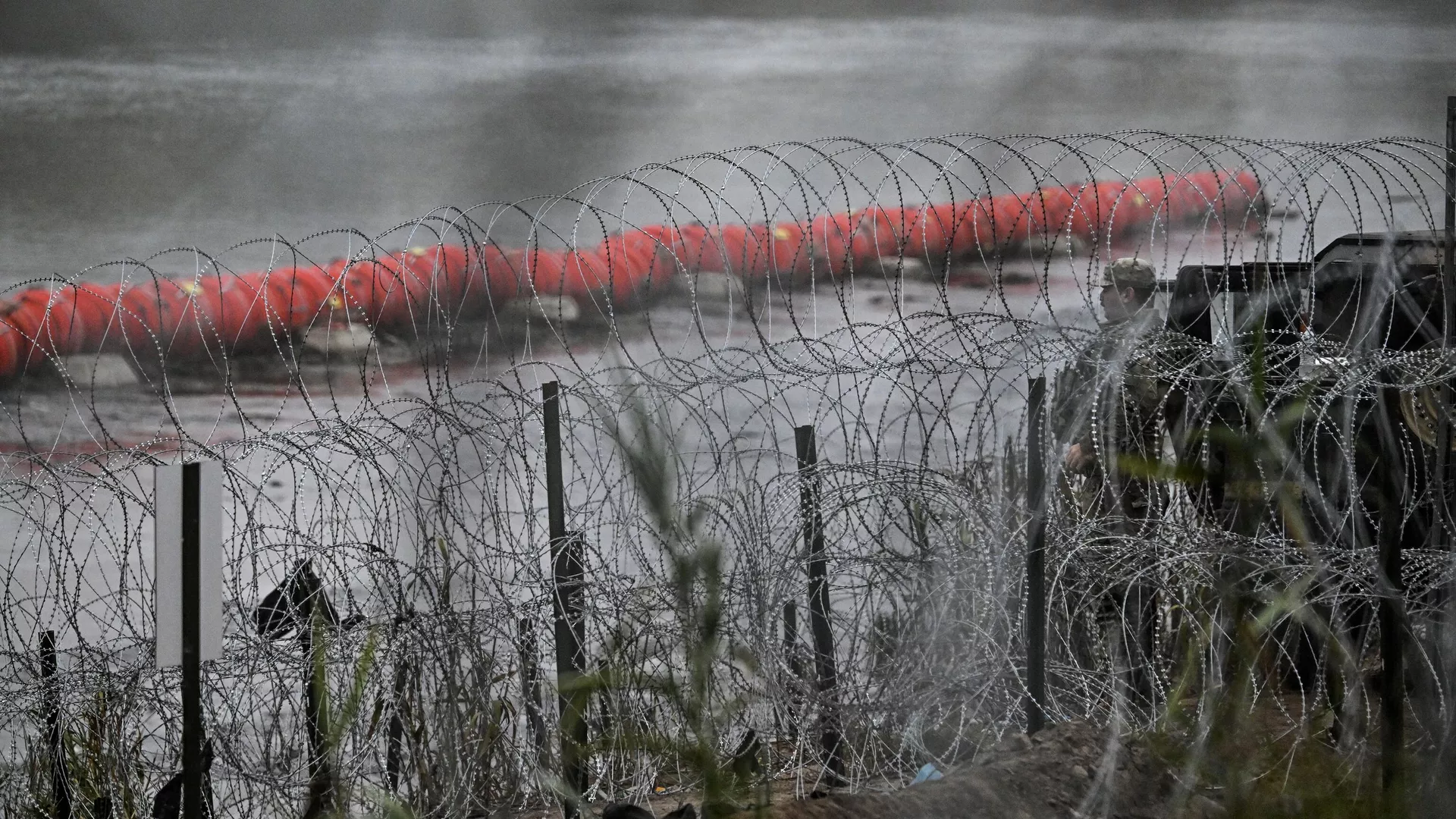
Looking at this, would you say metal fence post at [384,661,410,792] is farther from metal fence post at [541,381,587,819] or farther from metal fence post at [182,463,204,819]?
metal fence post at [182,463,204,819]

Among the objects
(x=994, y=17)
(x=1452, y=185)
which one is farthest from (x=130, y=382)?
(x=1452, y=185)

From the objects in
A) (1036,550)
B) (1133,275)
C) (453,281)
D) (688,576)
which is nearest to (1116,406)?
(1036,550)

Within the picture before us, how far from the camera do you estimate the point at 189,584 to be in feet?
8.55

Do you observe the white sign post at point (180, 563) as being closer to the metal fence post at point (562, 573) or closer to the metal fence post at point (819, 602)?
the metal fence post at point (562, 573)

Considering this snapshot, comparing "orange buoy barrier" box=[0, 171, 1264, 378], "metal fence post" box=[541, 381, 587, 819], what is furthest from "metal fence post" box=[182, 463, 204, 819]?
"orange buoy barrier" box=[0, 171, 1264, 378]

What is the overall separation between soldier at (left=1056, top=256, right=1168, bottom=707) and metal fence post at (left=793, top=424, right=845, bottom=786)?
0.69 meters

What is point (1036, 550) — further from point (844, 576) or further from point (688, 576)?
point (688, 576)

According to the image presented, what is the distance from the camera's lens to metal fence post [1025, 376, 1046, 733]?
3227 mm

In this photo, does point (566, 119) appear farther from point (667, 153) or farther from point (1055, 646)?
point (1055, 646)

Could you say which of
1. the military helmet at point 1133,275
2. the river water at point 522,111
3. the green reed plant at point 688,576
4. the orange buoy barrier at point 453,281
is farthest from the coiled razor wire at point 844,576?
the river water at point 522,111

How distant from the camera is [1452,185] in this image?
12.3ft

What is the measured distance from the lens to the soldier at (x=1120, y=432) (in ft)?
11.6

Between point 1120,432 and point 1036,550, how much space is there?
137 cm

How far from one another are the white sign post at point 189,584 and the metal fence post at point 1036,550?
184 cm
